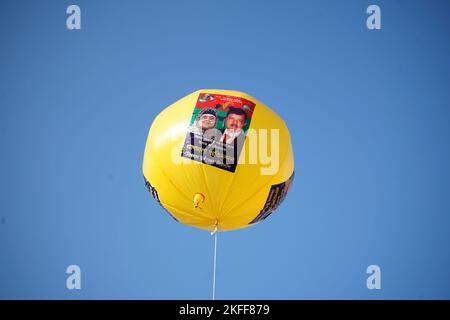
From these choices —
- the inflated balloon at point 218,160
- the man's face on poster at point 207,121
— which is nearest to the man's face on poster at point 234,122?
the inflated balloon at point 218,160

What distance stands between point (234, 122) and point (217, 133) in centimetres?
42

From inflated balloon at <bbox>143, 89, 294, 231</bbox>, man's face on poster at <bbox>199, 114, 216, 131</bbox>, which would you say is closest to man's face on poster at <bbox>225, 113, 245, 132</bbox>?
inflated balloon at <bbox>143, 89, 294, 231</bbox>

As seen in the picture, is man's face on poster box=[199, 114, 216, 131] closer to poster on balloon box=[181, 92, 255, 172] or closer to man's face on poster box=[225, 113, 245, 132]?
poster on balloon box=[181, 92, 255, 172]

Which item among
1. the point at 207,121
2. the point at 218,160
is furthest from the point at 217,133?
the point at 218,160

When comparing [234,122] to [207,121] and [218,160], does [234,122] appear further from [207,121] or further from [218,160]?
[218,160]

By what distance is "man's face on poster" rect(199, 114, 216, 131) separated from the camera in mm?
11250

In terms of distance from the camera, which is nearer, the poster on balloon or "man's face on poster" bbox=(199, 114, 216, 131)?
the poster on balloon

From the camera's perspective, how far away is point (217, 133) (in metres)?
11.2

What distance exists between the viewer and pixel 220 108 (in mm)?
11578

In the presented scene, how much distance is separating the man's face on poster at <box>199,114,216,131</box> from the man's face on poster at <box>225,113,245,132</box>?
0.78 feet

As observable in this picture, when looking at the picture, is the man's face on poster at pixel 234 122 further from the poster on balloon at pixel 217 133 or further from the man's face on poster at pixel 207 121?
the man's face on poster at pixel 207 121

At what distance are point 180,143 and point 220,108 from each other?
0.99 m

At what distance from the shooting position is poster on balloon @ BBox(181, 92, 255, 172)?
36.3 ft

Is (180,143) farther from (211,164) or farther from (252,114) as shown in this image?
(252,114)
